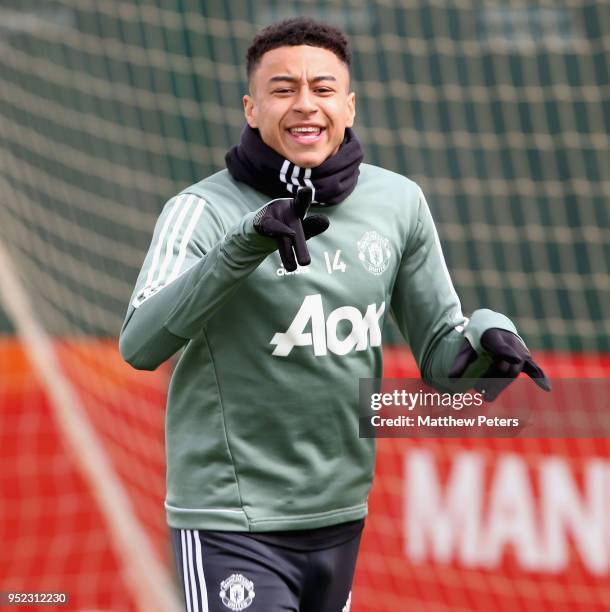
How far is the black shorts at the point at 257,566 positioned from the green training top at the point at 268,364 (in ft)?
0.12

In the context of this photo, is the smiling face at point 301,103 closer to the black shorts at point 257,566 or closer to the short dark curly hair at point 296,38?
the short dark curly hair at point 296,38

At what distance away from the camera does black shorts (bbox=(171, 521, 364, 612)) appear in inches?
97.3

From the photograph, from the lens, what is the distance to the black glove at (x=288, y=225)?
7.20ft

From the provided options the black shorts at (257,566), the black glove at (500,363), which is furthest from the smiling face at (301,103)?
the black shorts at (257,566)

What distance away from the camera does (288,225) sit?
2.21m

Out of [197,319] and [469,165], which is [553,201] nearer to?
[469,165]

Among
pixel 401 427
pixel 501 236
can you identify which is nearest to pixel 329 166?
pixel 401 427

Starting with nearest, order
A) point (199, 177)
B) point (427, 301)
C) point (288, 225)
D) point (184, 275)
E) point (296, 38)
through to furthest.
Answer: point (288, 225) < point (184, 275) < point (296, 38) < point (427, 301) < point (199, 177)

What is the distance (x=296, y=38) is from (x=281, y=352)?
62 centimetres

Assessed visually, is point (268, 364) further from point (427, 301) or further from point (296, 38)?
point (296, 38)

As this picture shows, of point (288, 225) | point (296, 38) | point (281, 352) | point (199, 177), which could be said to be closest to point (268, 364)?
point (281, 352)

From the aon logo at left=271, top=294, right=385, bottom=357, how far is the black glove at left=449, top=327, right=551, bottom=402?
19 cm

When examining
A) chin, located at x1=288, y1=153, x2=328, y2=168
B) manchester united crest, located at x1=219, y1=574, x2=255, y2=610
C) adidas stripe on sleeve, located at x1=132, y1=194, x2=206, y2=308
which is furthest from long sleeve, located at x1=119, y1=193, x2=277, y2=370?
manchester united crest, located at x1=219, y1=574, x2=255, y2=610

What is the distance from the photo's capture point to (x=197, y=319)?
91.3 inches
